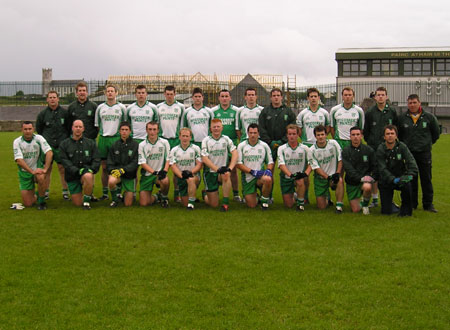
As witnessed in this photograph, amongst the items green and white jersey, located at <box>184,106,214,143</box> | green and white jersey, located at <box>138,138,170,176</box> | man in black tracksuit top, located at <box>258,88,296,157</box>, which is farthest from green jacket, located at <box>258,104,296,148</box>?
green and white jersey, located at <box>138,138,170,176</box>

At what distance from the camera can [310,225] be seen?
22.9 feet

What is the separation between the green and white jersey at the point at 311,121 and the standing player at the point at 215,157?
4.67 ft

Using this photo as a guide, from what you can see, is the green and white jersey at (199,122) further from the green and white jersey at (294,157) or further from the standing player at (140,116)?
the green and white jersey at (294,157)

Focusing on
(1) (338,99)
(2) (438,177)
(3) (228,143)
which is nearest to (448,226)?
(3) (228,143)

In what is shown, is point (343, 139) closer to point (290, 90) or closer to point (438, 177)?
point (438, 177)

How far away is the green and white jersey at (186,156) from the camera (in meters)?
8.52

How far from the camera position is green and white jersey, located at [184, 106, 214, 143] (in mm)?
9273

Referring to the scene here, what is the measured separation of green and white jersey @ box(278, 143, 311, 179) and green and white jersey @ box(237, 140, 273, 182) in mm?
214

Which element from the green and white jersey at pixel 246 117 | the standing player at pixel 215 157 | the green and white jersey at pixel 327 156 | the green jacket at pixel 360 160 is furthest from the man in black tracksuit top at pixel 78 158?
the green jacket at pixel 360 160

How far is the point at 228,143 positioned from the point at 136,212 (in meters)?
1.89

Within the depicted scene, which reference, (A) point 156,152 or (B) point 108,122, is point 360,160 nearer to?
(A) point 156,152

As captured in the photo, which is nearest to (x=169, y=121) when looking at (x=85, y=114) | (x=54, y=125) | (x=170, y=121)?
(x=170, y=121)

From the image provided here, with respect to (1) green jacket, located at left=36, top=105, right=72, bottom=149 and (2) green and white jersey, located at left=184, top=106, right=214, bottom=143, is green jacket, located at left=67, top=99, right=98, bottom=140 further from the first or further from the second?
(2) green and white jersey, located at left=184, top=106, right=214, bottom=143

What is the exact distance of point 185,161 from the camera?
8.56m
